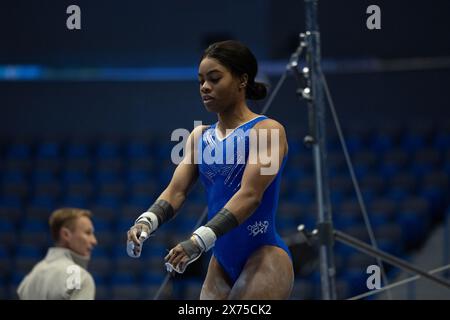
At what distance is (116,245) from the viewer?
9625 millimetres

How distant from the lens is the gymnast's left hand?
9.80ft

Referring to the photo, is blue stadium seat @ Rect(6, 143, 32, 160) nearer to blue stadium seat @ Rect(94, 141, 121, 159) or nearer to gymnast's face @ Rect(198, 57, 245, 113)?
blue stadium seat @ Rect(94, 141, 121, 159)

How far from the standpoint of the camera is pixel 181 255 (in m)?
3.00

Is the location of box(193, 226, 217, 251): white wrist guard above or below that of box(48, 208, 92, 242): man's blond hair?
above

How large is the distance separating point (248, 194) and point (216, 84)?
1.54ft

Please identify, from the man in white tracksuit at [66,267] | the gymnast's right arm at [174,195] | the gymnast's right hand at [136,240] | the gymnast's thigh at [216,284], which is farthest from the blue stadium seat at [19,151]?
the gymnast's right hand at [136,240]

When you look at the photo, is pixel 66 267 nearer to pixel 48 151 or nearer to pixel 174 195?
pixel 174 195

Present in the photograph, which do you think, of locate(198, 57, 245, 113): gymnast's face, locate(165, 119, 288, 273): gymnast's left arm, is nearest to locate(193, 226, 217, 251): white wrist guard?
locate(165, 119, 288, 273): gymnast's left arm

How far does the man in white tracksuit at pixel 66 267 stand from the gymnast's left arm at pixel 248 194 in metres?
1.83

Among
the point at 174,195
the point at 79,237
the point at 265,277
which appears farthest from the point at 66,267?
the point at 265,277

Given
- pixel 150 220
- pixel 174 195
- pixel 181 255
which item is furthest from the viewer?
pixel 174 195

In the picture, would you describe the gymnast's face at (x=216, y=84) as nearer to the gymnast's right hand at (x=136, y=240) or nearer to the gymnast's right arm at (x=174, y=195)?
the gymnast's right arm at (x=174, y=195)
